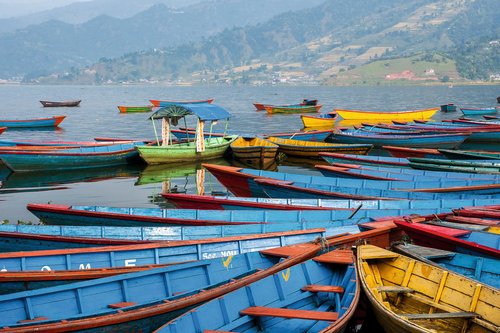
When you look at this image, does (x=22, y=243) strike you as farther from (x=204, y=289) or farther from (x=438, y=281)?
(x=438, y=281)

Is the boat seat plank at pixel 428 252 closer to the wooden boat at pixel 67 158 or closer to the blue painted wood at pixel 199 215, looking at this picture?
the blue painted wood at pixel 199 215

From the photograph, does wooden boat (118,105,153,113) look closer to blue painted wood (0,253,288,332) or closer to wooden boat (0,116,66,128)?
wooden boat (0,116,66,128)

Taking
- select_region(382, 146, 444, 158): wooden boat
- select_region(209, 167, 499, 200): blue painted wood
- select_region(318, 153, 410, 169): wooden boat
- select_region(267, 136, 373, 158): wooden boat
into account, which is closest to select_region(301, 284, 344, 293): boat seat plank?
select_region(209, 167, 499, 200): blue painted wood

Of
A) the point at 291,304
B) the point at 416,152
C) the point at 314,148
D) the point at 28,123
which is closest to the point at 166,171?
the point at 314,148

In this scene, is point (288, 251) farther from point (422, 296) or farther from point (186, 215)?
point (186, 215)

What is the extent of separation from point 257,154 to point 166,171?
5.52 metres

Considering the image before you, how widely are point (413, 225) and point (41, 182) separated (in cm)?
2249

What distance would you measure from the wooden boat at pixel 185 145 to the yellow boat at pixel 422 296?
2019cm

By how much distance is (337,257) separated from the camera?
10.6 metres

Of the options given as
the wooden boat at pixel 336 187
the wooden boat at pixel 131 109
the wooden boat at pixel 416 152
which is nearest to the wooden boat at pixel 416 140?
the wooden boat at pixel 416 152

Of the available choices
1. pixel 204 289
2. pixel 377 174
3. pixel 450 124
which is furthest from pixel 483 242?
pixel 450 124

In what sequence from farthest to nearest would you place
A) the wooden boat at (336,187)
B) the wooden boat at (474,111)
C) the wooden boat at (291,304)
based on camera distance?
1. the wooden boat at (474,111)
2. the wooden boat at (336,187)
3. the wooden boat at (291,304)

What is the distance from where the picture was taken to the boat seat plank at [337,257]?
34.0 ft

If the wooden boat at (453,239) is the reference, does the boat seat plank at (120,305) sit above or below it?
below
